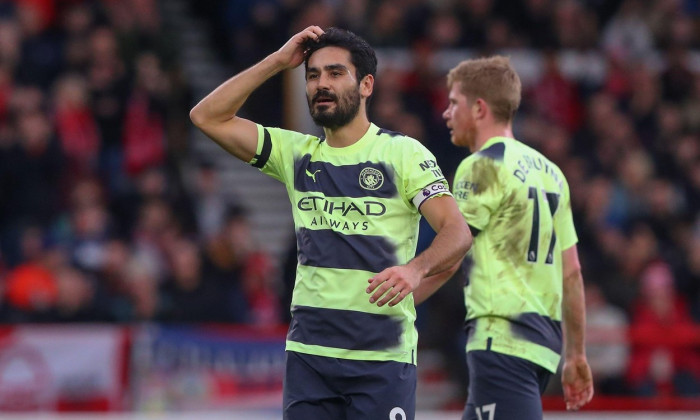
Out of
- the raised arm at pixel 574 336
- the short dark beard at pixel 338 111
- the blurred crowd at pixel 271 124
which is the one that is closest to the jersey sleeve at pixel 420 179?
the short dark beard at pixel 338 111

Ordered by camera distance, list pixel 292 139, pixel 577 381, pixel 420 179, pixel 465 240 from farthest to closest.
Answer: pixel 577 381 < pixel 292 139 < pixel 420 179 < pixel 465 240

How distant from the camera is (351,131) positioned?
5793 millimetres

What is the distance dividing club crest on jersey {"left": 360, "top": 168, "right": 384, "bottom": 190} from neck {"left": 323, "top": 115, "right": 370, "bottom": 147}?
0.20 metres

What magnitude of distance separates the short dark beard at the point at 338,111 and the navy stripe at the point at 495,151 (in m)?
1.07

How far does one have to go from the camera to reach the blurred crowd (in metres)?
12.0

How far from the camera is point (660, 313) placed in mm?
12359

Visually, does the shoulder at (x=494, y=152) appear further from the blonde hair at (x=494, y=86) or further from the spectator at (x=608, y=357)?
the spectator at (x=608, y=357)

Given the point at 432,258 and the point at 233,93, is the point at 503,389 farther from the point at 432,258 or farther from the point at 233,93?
the point at 233,93

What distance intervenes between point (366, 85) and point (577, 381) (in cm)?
203

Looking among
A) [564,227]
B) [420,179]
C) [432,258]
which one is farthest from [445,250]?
[564,227]

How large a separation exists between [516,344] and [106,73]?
8229mm

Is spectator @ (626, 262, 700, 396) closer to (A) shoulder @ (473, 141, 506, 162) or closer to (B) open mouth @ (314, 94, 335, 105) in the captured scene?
(A) shoulder @ (473, 141, 506, 162)

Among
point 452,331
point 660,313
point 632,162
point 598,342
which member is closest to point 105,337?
point 452,331

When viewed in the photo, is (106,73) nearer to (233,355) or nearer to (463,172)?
(233,355)
